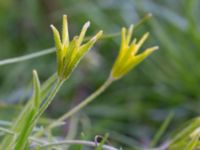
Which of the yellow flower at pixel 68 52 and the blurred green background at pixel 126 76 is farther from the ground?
the blurred green background at pixel 126 76

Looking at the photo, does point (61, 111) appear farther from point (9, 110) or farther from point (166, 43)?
point (166, 43)

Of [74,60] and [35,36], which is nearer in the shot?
[74,60]

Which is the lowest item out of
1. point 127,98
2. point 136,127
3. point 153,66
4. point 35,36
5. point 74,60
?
point 74,60

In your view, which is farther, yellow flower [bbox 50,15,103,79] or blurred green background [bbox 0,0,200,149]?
blurred green background [bbox 0,0,200,149]

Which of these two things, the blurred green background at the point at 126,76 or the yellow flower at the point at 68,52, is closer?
the yellow flower at the point at 68,52

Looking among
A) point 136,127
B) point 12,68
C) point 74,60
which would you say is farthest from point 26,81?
point 74,60

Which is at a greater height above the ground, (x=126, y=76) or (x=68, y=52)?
(x=126, y=76)

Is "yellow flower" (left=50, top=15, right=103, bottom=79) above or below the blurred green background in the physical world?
below

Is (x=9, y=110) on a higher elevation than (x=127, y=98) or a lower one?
lower
